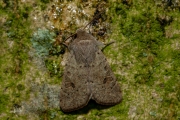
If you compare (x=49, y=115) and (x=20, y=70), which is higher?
(x=20, y=70)

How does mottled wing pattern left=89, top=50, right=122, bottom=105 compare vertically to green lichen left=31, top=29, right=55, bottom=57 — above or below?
below

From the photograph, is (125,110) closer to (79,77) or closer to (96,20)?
(79,77)

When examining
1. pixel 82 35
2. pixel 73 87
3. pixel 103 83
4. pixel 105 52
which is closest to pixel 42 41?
pixel 82 35

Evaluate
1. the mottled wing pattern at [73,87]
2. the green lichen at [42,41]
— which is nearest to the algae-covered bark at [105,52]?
the green lichen at [42,41]

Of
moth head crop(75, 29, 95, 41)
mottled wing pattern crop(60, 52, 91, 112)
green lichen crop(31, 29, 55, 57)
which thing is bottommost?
mottled wing pattern crop(60, 52, 91, 112)

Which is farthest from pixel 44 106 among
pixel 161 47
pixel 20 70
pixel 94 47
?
pixel 161 47

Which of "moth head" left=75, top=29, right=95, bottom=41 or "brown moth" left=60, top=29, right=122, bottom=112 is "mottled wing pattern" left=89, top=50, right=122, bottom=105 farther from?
"moth head" left=75, top=29, right=95, bottom=41

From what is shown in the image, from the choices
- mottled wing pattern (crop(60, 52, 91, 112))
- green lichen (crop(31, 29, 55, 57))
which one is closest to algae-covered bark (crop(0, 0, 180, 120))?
green lichen (crop(31, 29, 55, 57))
